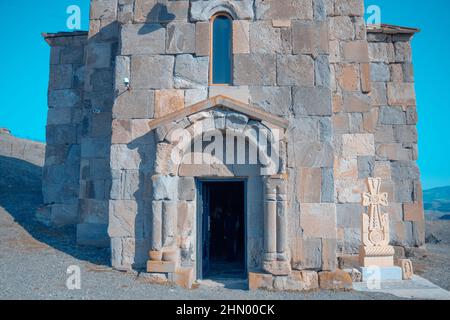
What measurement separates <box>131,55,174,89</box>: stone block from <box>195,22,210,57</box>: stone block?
0.52 m

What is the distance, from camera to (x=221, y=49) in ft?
21.9

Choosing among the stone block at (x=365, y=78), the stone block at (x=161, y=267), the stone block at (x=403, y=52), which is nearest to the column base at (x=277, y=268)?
the stone block at (x=161, y=267)

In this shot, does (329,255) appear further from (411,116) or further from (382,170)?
(411,116)

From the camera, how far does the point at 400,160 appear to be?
8.35 meters

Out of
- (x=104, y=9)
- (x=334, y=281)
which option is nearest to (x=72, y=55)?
(x=104, y=9)

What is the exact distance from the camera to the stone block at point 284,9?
654 cm

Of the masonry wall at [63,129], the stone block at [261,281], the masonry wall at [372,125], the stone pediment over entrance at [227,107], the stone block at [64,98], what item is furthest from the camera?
the stone block at [64,98]

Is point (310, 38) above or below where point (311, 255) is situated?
above

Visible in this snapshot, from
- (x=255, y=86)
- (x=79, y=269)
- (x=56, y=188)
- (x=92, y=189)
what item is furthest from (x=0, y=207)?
(x=255, y=86)

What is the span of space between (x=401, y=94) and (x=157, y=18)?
580cm

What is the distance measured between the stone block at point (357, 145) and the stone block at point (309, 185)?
1910 mm

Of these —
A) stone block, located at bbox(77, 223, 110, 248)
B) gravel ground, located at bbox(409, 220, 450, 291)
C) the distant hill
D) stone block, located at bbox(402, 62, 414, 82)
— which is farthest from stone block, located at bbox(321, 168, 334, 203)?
the distant hill

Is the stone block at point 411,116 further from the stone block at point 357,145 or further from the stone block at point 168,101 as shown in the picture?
the stone block at point 168,101
